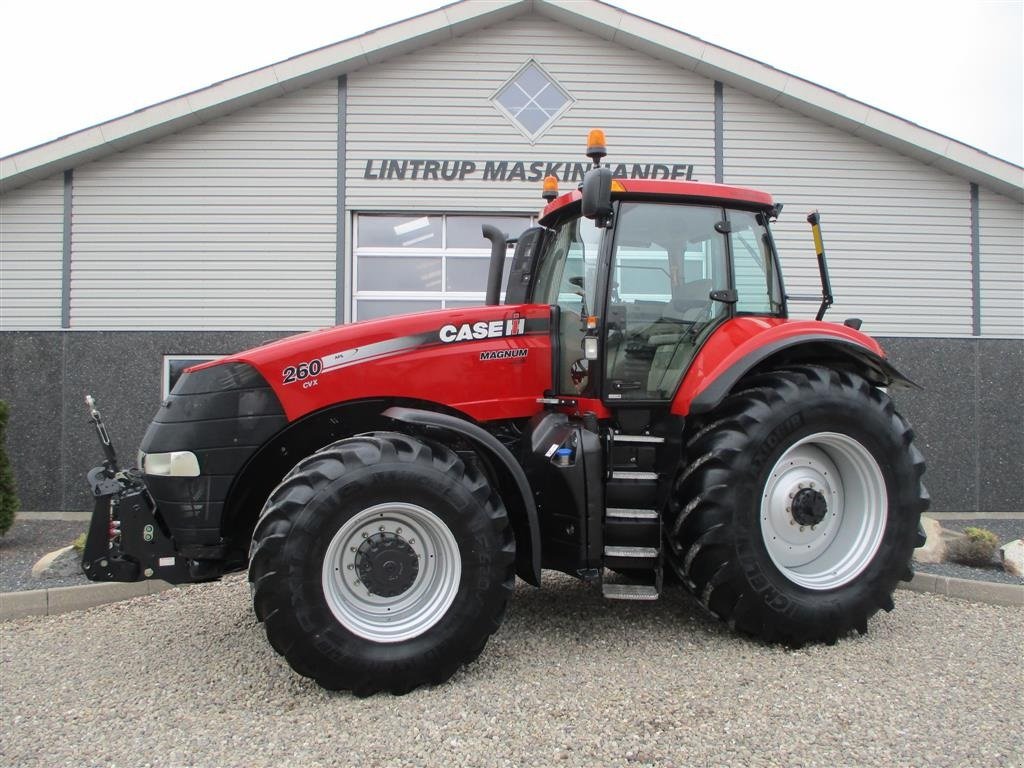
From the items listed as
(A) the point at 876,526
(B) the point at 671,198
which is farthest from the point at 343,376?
(A) the point at 876,526

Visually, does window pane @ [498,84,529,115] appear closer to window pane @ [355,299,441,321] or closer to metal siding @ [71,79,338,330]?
Answer: metal siding @ [71,79,338,330]

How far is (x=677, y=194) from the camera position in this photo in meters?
4.34

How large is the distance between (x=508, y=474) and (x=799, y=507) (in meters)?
1.61

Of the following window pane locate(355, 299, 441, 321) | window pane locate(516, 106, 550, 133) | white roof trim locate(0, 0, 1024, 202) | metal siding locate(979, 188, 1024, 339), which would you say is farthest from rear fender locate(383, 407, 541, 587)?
metal siding locate(979, 188, 1024, 339)

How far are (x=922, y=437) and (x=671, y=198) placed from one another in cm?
601

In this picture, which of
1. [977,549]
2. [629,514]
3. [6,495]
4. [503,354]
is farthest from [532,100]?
[6,495]

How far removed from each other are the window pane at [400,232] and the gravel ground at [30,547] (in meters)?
4.24

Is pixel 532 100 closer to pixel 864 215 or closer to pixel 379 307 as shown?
pixel 379 307

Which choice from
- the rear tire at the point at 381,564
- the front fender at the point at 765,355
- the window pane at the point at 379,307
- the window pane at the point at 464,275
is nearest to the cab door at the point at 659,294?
the front fender at the point at 765,355

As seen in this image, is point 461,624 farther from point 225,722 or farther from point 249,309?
point 249,309

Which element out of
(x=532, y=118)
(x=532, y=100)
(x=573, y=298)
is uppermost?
(x=532, y=100)

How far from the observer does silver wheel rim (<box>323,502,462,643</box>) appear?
11.4ft

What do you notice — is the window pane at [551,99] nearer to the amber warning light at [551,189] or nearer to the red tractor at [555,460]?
the amber warning light at [551,189]

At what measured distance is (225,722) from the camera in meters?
3.20
